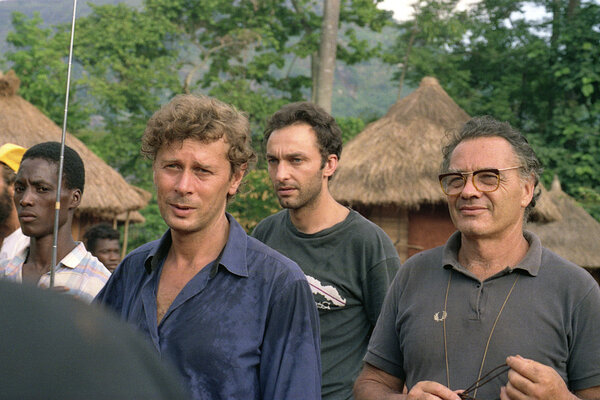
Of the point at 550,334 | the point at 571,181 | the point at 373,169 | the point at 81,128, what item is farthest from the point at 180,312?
the point at 81,128

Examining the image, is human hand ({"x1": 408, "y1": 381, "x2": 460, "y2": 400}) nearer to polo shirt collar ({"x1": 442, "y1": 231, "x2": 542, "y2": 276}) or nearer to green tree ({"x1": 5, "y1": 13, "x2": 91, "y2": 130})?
polo shirt collar ({"x1": 442, "y1": 231, "x2": 542, "y2": 276})

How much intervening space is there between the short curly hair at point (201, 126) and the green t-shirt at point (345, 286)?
49.5 inches

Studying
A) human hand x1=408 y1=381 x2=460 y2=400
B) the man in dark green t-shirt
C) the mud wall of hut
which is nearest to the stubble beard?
the man in dark green t-shirt

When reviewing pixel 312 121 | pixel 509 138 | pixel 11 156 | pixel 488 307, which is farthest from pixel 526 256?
pixel 11 156

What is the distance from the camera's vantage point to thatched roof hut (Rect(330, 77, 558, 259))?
14492 mm

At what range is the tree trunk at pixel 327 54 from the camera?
15.8 metres

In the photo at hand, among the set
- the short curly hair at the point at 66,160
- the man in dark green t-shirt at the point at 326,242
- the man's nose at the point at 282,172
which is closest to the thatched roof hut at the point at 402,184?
the man in dark green t-shirt at the point at 326,242

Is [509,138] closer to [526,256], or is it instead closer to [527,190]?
[527,190]

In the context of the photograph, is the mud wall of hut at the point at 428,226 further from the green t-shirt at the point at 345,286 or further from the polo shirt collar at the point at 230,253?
the polo shirt collar at the point at 230,253

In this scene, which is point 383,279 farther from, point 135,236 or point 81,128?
point 81,128

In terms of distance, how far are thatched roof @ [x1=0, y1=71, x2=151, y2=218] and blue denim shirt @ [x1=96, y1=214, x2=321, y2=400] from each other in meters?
13.1

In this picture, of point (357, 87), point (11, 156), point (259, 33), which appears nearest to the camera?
point (11, 156)

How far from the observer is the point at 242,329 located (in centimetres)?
242

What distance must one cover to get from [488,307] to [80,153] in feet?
46.7
